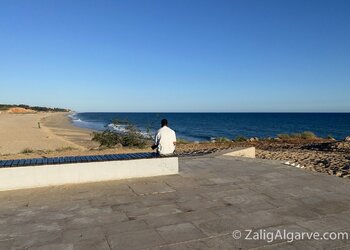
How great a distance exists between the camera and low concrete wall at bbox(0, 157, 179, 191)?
6.05 meters

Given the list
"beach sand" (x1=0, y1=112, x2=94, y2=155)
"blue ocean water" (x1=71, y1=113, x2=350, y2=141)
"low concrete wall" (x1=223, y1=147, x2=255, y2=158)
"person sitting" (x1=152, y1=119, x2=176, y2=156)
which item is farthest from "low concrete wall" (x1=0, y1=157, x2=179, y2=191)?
"beach sand" (x1=0, y1=112, x2=94, y2=155)

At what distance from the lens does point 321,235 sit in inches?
155

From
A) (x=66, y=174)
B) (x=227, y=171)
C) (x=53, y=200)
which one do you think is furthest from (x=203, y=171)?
(x=53, y=200)

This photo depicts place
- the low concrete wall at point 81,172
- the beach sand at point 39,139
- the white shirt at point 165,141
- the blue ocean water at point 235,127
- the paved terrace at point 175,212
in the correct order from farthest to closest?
the blue ocean water at point 235,127
the beach sand at point 39,139
the white shirt at point 165,141
the low concrete wall at point 81,172
the paved terrace at point 175,212

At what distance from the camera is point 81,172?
6512 millimetres

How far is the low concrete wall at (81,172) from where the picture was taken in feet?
19.9

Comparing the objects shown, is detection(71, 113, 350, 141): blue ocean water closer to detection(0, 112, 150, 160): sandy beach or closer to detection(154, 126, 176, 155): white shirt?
detection(0, 112, 150, 160): sandy beach

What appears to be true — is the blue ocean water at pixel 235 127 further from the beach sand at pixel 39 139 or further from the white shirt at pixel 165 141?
the white shirt at pixel 165 141

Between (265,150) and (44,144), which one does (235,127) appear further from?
(265,150)

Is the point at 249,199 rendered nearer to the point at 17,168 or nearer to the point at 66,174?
the point at 66,174

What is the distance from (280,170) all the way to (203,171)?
1.81m

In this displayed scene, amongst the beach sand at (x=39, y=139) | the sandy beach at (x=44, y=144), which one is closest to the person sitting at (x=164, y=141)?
the sandy beach at (x=44, y=144)

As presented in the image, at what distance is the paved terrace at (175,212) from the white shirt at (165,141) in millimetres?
611

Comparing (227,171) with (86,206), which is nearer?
(86,206)
